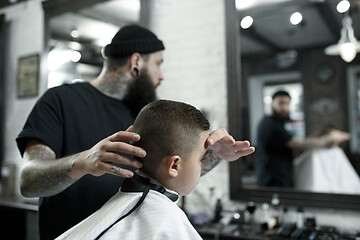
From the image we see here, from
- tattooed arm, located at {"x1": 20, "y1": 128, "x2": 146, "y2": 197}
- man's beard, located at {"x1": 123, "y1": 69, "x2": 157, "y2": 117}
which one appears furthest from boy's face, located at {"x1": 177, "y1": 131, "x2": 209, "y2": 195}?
man's beard, located at {"x1": 123, "y1": 69, "x2": 157, "y2": 117}

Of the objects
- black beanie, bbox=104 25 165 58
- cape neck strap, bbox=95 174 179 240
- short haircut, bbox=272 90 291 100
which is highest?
black beanie, bbox=104 25 165 58

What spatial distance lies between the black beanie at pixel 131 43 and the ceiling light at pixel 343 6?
141cm

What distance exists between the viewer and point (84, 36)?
3.41 metres

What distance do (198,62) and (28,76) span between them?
87.3 inches

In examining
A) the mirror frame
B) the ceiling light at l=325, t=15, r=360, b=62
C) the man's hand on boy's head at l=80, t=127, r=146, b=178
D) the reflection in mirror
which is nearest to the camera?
the man's hand on boy's head at l=80, t=127, r=146, b=178

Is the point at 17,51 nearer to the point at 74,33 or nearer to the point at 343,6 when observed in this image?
the point at 74,33

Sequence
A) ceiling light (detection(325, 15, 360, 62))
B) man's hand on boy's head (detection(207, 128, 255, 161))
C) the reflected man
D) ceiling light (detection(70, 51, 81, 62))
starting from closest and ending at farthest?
1. man's hand on boy's head (detection(207, 128, 255, 161))
2. ceiling light (detection(325, 15, 360, 62))
3. the reflected man
4. ceiling light (detection(70, 51, 81, 62))

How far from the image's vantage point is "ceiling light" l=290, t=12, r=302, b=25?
2367 mm

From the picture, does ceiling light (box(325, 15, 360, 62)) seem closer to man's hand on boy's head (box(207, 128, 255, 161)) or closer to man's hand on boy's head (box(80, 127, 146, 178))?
man's hand on boy's head (box(207, 128, 255, 161))

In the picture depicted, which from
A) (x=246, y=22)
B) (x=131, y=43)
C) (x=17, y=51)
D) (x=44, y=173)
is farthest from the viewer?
(x=17, y=51)

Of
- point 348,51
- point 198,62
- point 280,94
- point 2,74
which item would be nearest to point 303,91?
point 280,94

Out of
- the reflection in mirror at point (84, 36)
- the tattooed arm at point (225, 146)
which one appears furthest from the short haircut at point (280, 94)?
the reflection in mirror at point (84, 36)

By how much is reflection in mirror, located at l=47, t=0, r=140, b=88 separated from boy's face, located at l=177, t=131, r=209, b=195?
86.7 inches

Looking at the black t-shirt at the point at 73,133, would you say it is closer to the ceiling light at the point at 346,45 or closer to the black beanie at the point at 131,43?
the black beanie at the point at 131,43
